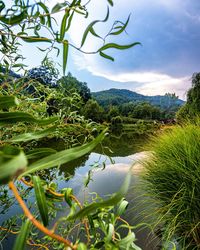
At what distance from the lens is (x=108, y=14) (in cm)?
25

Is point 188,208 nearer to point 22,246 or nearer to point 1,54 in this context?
point 1,54

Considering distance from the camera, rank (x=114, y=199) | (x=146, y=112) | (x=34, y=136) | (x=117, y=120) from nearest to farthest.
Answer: (x=114, y=199) < (x=34, y=136) < (x=117, y=120) < (x=146, y=112)

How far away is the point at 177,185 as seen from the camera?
204cm

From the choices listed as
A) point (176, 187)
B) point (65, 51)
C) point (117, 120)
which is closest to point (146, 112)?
point (117, 120)

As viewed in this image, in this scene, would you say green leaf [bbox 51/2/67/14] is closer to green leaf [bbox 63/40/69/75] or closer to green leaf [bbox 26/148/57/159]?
green leaf [bbox 63/40/69/75]

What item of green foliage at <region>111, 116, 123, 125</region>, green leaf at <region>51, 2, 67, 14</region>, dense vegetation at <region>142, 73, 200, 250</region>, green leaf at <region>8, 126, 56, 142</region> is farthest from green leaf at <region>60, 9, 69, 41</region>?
green foliage at <region>111, 116, 123, 125</region>

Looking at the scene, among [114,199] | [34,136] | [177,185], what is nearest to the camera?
[114,199]

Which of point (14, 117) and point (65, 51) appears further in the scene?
point (65, 51)

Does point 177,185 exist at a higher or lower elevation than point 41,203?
lower

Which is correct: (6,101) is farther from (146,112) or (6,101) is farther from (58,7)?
(146,112)

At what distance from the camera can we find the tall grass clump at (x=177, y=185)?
1.84 meters

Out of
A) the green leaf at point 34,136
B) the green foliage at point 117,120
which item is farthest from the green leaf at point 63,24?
the green foliage at point 117,120

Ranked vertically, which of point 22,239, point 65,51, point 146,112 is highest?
point 65,51

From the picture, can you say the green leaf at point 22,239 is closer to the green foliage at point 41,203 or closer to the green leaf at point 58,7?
the green foliage at point 41,203
